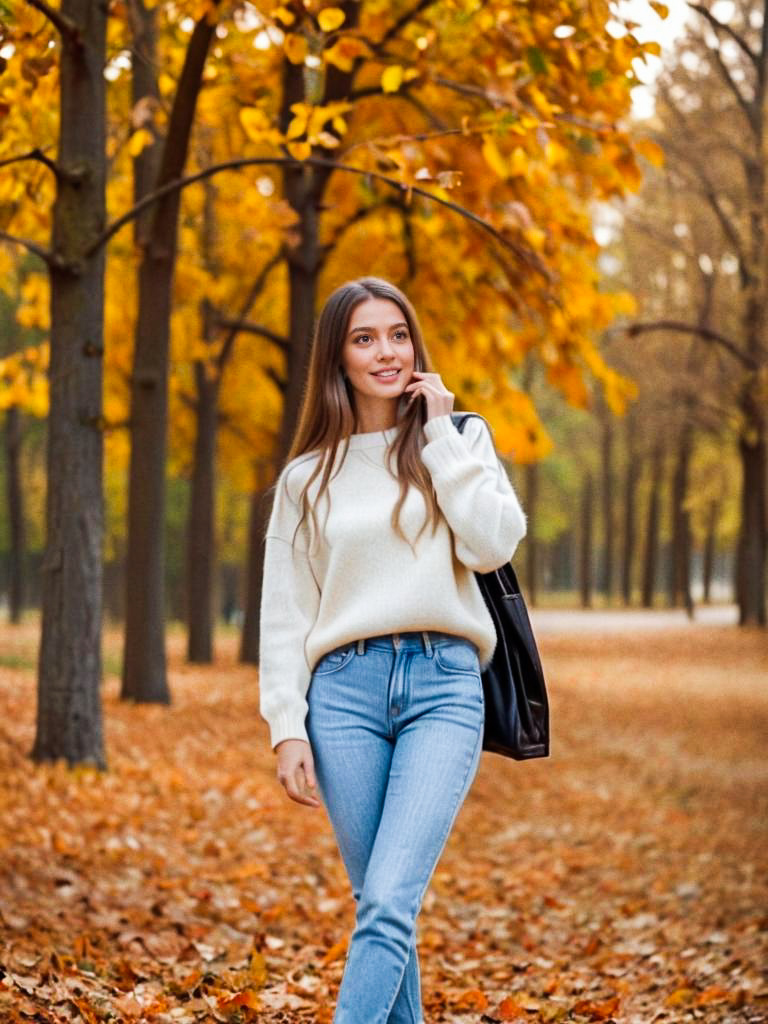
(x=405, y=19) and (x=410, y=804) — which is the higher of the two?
(x=405, y=19)

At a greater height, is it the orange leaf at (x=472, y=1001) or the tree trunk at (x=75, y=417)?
the tree trunk at (x=75, y=417)

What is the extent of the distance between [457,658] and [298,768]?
1.58 ft

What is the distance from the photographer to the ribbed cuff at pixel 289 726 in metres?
3.28

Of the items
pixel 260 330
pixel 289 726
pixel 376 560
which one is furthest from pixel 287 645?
pixel 260 330

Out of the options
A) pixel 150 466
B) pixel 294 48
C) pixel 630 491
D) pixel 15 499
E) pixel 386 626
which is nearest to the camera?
pixel 386 626

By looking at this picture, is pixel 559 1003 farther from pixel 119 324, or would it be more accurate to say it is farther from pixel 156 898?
pixel 119 324

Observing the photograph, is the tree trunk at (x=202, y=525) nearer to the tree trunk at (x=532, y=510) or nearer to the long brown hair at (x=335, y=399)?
the long brown hair at (x=335, y=399)

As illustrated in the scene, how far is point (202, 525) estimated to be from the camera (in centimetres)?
1630

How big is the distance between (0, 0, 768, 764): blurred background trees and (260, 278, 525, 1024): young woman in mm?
1375

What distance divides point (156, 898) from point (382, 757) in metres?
3.40

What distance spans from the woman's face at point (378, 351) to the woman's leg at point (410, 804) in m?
0.69

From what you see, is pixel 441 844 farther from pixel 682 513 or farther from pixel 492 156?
pixel 682 513

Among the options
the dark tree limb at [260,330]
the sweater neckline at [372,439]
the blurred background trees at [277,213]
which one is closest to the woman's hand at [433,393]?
the sweater neckline at [372,439]

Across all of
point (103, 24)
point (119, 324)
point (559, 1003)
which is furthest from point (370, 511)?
point (119, 324)
